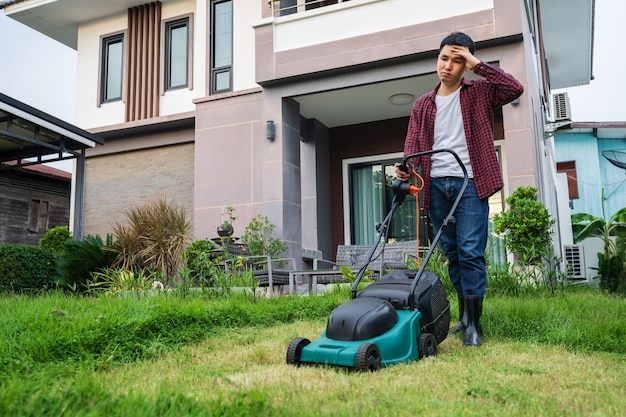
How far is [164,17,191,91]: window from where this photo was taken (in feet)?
42.3

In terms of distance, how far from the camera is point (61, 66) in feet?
61.8

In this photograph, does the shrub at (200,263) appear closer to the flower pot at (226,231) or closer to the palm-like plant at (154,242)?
the palm-like plant at (154,242)

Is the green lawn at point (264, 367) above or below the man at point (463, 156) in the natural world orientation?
below

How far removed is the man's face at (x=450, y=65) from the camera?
403 centimetres

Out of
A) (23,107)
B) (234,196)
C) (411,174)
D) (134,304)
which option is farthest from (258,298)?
(23,107)

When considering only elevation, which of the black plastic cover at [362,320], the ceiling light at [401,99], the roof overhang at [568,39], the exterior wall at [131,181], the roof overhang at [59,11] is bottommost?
the black plastic cover at [362,320]

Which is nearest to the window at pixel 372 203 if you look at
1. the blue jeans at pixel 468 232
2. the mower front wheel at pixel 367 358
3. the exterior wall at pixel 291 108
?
the exterior wall at pixel 291 108

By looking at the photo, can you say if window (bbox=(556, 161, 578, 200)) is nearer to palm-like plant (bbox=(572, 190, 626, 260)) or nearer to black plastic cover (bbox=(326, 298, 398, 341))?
palm-like plant (bbox=(572, 190, 626, 260))

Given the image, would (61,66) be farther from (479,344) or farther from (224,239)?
(479,344)

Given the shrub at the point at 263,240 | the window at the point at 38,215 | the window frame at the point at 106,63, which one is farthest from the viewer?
the window at the point at 38,215

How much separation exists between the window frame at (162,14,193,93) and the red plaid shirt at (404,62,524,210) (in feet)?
29.7

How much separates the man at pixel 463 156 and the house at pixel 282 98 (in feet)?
13.7

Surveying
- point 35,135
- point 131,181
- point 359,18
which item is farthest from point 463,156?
point 131,181

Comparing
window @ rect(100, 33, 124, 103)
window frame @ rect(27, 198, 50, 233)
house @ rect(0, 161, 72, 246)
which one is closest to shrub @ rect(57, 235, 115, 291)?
window @ rect(100, 33, 124, 103)
